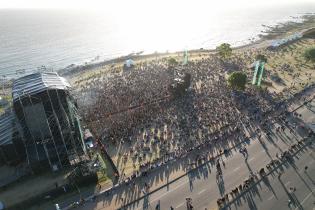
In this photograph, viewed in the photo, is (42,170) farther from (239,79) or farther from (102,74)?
(102,74)

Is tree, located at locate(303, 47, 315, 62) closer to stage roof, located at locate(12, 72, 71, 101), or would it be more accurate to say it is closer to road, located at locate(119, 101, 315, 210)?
road, located at locate(119, 101, 315, 210)

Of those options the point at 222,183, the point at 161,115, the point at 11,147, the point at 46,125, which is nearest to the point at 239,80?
the point at 161,115

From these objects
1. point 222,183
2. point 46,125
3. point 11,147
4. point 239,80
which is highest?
point 46,125

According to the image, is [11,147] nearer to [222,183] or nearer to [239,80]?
[222,183]

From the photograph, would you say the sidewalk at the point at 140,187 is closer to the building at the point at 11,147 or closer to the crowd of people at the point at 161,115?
the crowd of people at the point at 161,115

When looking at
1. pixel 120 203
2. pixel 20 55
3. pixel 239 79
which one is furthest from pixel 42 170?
pixel 20 55

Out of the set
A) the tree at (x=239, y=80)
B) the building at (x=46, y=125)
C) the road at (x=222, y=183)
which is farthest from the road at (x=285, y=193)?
the tree at (x=239, y=80)

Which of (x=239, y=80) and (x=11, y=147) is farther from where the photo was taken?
(x=239, y=80)

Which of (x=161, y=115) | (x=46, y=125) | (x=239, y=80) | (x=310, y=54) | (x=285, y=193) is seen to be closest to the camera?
(x=285, y=193)

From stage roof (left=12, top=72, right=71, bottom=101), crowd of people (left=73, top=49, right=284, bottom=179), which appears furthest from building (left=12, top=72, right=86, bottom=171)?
crowd of people (left=73, top=49, right=284, bottom=179)
